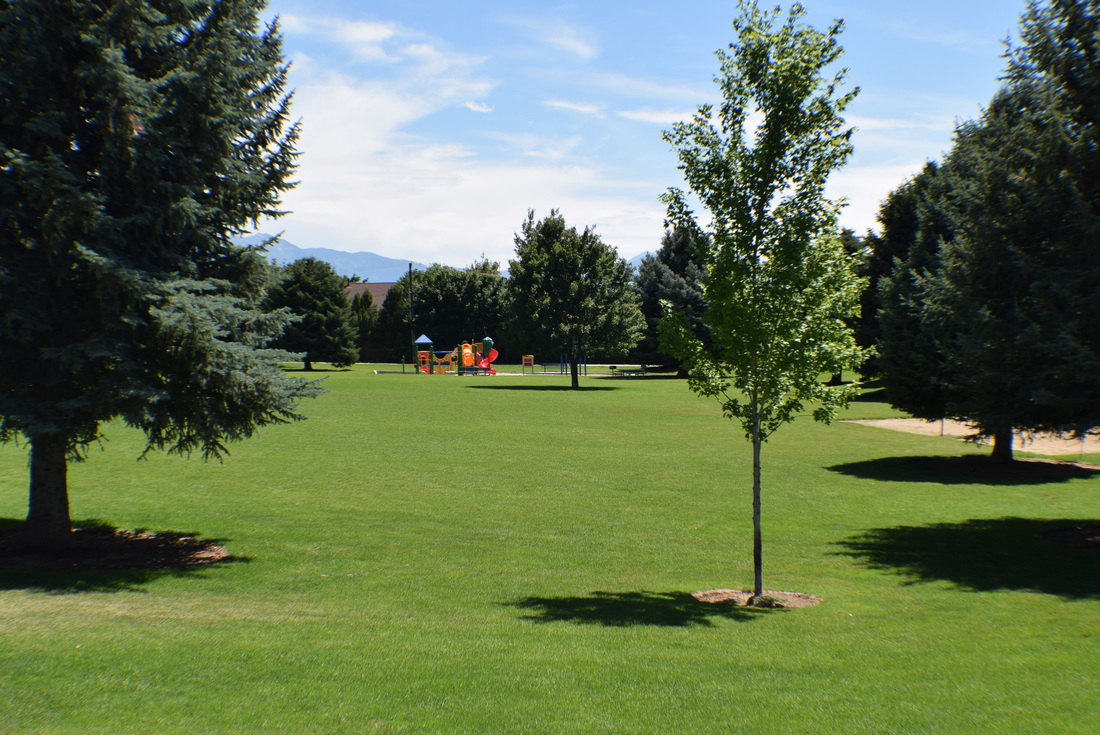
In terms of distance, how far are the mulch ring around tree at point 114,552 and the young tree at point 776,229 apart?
7.99 meters

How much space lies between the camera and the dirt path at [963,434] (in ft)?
84.0

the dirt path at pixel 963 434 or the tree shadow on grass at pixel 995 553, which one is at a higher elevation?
the dirt path at pixel 963 434

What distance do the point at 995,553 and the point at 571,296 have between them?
42322 mm

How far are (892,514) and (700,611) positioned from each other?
800 cm

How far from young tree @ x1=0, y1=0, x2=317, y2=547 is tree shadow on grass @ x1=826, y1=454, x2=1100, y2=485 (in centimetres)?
1584

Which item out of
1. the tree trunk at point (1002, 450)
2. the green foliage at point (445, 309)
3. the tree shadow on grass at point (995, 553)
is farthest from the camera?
the green foliage at point (445, 309)

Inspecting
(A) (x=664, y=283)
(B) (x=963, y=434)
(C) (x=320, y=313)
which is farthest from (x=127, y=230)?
(A) (x=664, y=283)

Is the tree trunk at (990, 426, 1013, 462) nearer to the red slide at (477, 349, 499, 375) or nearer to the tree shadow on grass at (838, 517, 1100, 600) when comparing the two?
the tree shadow on grass at (838, 517, 1100, 600)

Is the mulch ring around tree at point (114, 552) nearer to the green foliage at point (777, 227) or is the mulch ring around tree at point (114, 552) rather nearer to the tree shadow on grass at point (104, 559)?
the tree shadow on grass at point (104, 559)

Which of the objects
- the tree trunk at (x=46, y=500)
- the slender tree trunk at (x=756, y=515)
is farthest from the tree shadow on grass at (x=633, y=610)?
the tree trunk at (x=46, y=500)

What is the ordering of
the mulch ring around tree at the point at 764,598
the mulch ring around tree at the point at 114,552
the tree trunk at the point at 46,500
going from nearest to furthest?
the mulch ring around tree at the point at 764,598
the mulch ring around tree at the point at 114,552
the tree trunk at the point at 46,500

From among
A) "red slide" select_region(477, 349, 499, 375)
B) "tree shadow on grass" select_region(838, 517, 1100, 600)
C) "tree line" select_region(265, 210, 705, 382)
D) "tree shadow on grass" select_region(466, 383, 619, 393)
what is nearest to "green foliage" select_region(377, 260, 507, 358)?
"tree line" select_region(265, 210, 705, 382)

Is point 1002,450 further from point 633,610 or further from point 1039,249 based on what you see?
point 633,610

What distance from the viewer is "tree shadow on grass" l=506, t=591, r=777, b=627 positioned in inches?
363
